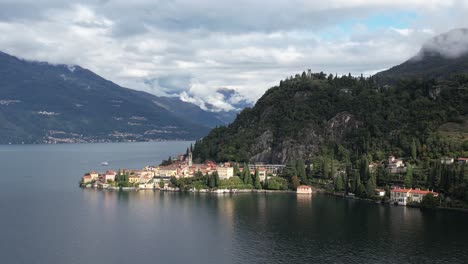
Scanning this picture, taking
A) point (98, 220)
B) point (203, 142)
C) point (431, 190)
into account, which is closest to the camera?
point (98, 220)

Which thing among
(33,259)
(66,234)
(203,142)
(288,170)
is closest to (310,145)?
(288,170)

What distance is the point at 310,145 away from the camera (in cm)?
10788

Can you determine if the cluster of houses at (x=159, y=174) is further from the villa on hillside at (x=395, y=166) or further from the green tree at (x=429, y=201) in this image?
the green tree at (x=429, y=201)

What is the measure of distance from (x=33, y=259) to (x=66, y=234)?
341 inches

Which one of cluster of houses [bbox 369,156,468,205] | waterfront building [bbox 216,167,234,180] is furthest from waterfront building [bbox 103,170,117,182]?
cluster of houses [bbox 369,156,468,205]

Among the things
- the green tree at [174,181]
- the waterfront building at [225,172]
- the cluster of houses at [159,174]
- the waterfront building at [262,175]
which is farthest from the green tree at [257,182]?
the green tree at [174,181]

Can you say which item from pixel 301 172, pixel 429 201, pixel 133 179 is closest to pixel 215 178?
pixel 301 172

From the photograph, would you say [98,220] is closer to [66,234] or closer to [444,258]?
[66,234]

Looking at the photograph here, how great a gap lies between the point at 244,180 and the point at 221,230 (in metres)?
32.2

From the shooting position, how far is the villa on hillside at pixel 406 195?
70.6 m

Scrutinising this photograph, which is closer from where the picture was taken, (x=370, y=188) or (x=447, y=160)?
(x=370, y=188)

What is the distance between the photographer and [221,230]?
5578 cm

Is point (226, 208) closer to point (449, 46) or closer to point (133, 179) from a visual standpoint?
point (133, 179)

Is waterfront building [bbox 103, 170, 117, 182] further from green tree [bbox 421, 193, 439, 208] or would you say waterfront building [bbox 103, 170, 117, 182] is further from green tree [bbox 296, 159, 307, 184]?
green tree [bbox 421, 193, 439, 208]
